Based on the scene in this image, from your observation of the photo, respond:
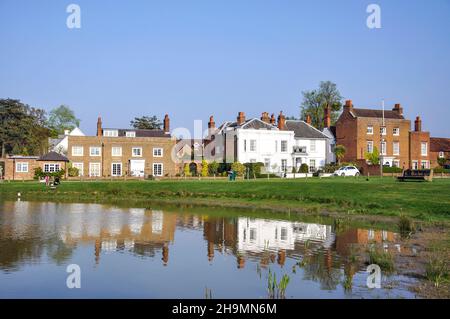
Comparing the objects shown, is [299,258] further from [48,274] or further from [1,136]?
[1,136]

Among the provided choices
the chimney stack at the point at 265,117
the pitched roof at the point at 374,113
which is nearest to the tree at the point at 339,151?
the pitched roof at the point at 374,113

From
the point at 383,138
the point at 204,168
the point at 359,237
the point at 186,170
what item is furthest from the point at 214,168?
the point at 359,237

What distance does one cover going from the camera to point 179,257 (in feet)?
56.4

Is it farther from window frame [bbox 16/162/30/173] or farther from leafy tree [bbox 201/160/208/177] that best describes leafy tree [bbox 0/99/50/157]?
leafy tree [bbox 201/160/208/177]

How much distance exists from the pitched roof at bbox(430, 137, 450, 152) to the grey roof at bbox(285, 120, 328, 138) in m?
19.3

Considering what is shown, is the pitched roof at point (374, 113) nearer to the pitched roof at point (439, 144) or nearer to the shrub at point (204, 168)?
the pitched roof at point (439, 144)

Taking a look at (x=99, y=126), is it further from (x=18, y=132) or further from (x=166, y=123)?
(x=18, y=132)

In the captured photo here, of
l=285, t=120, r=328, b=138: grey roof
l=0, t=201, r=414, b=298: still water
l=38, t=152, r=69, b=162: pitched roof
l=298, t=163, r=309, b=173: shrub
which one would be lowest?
l=0, t=201, r=414, b=298: still water

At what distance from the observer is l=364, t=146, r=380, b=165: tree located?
67400 millimetres

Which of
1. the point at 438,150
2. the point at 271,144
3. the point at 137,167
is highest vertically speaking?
the point at 271,144

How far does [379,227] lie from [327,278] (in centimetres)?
1199

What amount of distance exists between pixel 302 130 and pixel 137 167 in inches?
963

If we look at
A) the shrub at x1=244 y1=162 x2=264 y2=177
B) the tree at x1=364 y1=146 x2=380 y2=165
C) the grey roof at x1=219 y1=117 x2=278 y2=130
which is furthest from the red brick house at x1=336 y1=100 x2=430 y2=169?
the shrub at x1=244 y1=162 x2=264 y2=177

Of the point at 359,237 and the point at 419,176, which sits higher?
the point at 419,176
